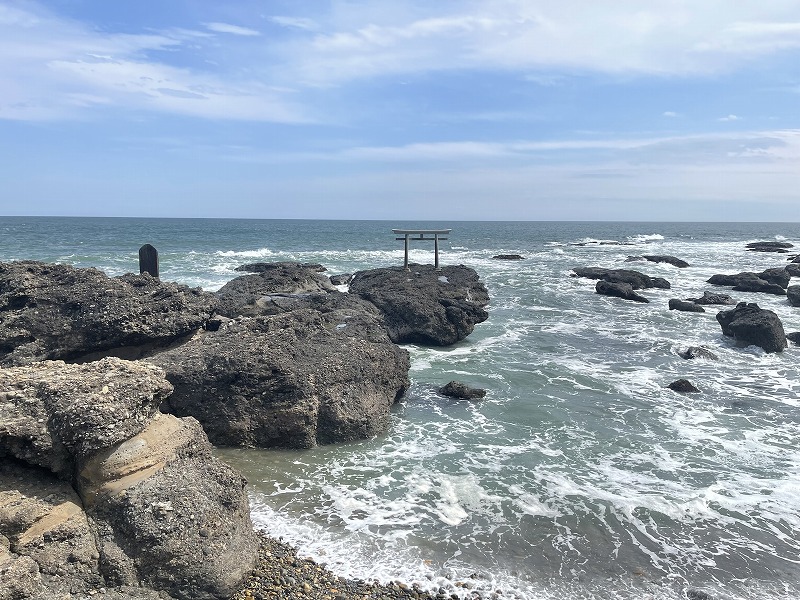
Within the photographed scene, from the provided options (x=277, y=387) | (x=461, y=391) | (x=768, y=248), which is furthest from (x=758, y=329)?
(x=768, y=248)

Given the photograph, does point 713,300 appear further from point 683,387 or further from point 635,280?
point 683,387

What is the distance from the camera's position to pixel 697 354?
15.8 m

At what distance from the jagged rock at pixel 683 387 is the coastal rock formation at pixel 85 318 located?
10.1 m

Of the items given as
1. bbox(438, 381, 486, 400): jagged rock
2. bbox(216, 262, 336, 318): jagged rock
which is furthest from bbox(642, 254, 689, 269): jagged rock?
bbox(438, 381, 486, 400): jagged rock

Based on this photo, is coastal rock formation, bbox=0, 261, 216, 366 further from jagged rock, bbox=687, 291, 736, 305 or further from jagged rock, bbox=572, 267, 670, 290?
jagged rock, bbox=572, 267, 670, 290

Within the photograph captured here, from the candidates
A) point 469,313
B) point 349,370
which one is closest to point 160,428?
point 349,370

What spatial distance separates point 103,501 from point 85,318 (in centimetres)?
542

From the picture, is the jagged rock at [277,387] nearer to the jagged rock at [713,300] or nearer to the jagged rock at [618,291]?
the jagged rock at [618,291]

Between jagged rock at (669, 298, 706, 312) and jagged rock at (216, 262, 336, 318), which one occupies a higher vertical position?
jagged rock at (216, 262, 336, 318)

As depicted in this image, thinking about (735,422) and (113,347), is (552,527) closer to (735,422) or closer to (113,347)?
(735,422)

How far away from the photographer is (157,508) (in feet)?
17.7

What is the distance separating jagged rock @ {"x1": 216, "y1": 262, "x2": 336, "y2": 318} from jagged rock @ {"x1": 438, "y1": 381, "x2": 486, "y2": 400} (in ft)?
Answer: 16.4

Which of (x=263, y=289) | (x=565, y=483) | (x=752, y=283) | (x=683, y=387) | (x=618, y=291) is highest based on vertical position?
(x=263, y=289)

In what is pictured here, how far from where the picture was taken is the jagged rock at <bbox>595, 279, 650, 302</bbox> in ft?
85.6
